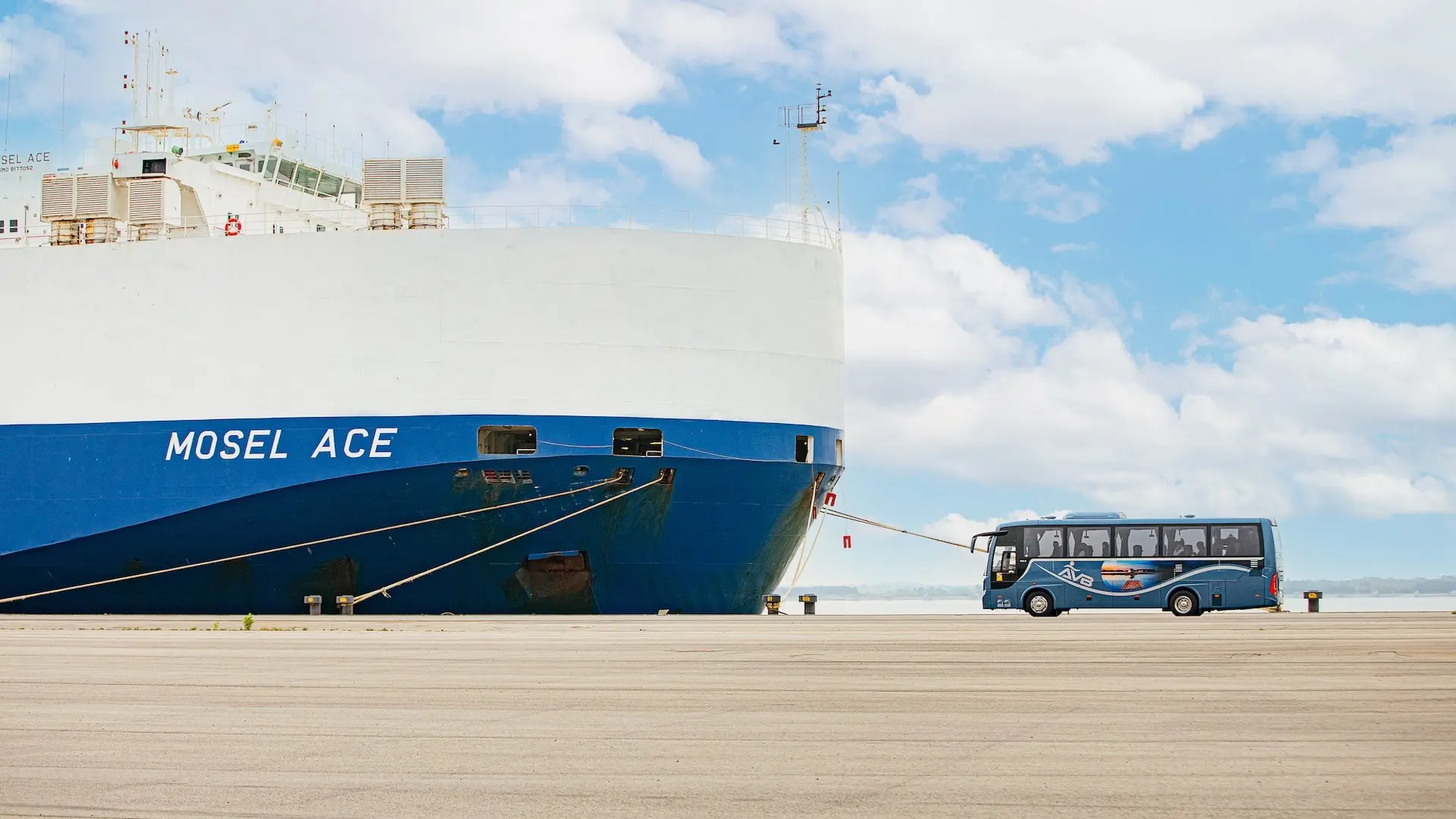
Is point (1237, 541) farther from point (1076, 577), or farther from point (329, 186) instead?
point (329, 186)

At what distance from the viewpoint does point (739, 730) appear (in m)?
8.22

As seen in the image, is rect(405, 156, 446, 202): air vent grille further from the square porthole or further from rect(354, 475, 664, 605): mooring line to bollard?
the square porthole

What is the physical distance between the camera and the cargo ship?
2464 centimetres

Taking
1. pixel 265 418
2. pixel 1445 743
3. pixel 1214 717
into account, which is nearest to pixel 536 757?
pixel 1214 717

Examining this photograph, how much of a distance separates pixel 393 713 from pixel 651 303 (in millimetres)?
16616

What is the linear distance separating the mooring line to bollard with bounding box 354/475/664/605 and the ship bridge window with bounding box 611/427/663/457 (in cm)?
59

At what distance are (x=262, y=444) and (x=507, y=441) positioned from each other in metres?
4.08

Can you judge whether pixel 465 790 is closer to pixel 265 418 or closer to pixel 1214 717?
pixel 1214 717

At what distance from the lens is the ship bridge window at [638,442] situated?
981 inches

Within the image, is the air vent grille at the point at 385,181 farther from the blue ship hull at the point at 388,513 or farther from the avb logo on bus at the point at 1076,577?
the avb logo on bus at the point at 1076,577

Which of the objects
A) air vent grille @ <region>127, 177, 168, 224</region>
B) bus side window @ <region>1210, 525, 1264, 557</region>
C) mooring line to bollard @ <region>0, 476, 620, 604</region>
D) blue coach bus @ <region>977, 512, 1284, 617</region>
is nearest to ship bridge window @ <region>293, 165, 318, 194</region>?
air vent grille @ <region>127, 177, 168, 224</region>

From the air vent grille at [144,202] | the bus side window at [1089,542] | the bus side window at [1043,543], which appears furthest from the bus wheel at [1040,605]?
the air vent grille at [144,202]

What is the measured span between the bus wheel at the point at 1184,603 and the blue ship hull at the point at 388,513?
21.7 ft

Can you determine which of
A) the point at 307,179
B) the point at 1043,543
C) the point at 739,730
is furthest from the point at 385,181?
the point at 739,730
